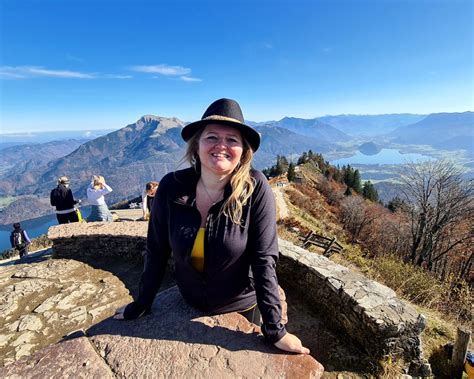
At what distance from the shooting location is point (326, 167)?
51594 millimetres

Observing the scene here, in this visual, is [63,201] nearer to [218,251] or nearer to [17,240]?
[17,240]

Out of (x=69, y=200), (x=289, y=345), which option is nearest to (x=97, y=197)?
(x=69, y=200)

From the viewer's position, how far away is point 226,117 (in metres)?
1.83

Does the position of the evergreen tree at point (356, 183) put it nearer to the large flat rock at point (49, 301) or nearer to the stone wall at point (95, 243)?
the stone wall at point (95, 243)

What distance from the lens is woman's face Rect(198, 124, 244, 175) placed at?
6.14ft

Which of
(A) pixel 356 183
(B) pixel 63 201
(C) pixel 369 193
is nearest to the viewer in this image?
(B) pixel 63 201

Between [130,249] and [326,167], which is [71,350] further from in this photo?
[326,167]

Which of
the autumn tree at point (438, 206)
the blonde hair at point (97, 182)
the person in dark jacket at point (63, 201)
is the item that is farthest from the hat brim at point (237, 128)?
the autumn tree at point (438, 206)

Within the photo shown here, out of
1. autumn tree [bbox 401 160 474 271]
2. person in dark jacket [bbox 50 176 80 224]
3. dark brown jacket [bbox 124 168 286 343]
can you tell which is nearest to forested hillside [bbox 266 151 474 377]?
autumn tree [bbox 401 160 474 271]

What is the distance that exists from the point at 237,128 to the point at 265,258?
0.92m

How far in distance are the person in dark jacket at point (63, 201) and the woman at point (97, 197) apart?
0.48m

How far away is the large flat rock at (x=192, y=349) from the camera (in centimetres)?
174

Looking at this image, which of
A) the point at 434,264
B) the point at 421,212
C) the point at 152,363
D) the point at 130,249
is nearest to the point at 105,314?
the point at 130,249

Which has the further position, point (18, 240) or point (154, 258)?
point (18, 240)
